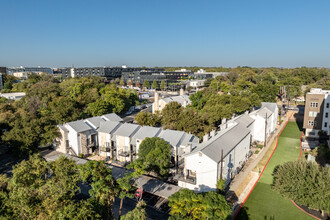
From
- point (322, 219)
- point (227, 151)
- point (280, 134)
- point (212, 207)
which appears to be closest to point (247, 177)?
point (227, 151)

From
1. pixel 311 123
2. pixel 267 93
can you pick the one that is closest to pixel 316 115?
pixel 311 123

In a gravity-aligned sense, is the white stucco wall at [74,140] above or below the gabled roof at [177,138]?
below

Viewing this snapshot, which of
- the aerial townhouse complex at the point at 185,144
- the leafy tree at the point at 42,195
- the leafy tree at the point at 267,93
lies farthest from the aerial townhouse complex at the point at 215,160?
the leafy tree at the point at 267,93

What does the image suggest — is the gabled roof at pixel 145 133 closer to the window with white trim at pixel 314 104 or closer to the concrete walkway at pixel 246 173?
the concrete walkway at pixel 246 173

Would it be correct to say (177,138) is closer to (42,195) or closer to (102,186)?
(102,186)

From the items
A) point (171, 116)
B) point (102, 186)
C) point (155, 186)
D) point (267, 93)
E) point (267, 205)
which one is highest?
point (267, 93)
